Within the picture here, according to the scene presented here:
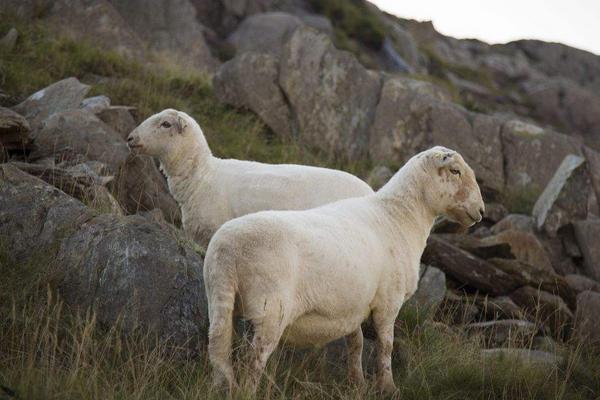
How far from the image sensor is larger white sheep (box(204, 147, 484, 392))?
213 inches

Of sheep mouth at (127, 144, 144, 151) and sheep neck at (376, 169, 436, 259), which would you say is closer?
sheep neck at (376, 169, 436, 259)

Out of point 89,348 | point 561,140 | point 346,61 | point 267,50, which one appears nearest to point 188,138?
point 89,348

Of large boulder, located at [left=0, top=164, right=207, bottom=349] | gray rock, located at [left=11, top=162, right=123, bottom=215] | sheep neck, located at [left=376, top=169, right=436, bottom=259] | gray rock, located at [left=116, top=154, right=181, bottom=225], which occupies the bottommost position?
gray rock, located at [left=116, top=154, right=181, bottom=225]

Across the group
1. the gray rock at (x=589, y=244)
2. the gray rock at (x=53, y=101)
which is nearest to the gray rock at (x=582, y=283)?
the gray rock at (x=589, y=244)

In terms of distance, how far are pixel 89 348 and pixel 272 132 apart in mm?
A: 10798

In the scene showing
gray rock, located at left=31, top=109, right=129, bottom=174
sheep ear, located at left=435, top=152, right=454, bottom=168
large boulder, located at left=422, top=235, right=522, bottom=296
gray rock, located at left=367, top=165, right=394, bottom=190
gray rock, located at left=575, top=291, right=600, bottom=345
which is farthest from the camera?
gray rock, located at left=367, top=165, right=394, bottom=190

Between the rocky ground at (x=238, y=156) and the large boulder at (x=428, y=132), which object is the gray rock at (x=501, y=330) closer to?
the rocky ground at (x=238, y=156)

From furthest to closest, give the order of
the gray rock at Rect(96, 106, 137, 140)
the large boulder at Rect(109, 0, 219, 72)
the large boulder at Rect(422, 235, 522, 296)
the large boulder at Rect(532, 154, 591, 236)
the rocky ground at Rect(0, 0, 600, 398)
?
the large boulder at Rect(109, 0, 219, 72) → the large boulder at Rect(532, 154, 591, 236) → the gray rock at Rect(96, 106, 137, 140) → the large boulder at Rect(422, 235, 522, 296) → the rocky ground at Rect(0, 0, 600, 398)

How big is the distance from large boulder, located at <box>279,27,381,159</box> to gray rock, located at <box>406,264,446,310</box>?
657 centimetres

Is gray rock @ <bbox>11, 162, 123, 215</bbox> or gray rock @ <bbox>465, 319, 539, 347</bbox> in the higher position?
gray rock @ <bbox>11, 162, 123, 215</bbox>

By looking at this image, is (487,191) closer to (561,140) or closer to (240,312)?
(561,140)

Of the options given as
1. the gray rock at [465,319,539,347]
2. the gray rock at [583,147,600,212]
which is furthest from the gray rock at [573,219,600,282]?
the gray rock at [465,319,539,347]

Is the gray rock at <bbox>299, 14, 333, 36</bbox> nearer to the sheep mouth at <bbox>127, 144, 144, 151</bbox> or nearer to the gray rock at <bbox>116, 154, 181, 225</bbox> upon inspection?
the gray rock at <bbox>116, 154, 181, 225</bbox>

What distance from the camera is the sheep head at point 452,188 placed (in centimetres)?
732
